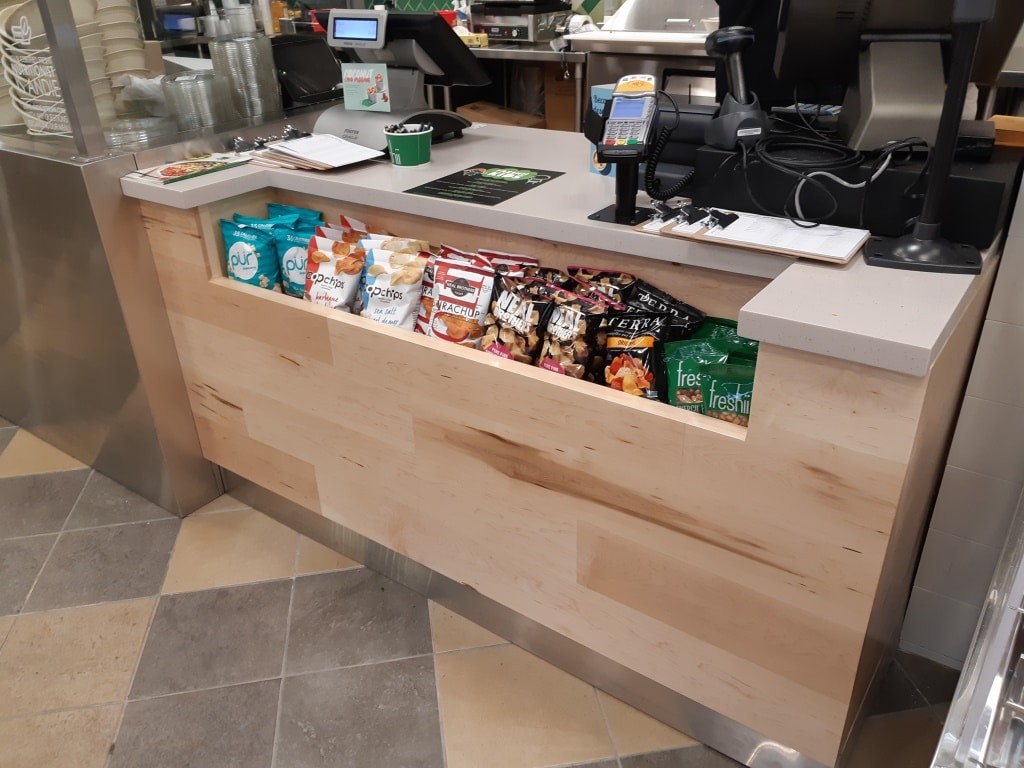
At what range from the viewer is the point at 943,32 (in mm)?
1199

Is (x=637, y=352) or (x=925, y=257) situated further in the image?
(x=637, y=352)

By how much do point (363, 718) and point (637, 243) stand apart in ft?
3.40

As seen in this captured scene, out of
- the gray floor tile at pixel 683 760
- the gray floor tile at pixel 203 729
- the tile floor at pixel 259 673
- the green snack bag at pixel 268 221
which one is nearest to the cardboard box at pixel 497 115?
A: the green snack bag at pixel 268 221

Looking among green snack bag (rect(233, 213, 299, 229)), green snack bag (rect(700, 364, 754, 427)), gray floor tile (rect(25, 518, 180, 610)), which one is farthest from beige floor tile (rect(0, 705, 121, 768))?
green snack bag (rect(700, 364, 754, 427))

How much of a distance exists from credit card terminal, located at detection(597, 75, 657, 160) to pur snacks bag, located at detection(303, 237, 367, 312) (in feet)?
1.91

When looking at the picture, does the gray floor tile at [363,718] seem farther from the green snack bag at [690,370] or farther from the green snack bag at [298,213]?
the green snack bag at [298,213]

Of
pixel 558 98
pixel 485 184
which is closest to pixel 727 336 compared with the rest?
pixel 485 184

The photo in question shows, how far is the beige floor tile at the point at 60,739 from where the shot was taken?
148 centimetres

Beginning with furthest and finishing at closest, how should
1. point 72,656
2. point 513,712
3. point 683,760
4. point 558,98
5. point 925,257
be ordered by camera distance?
point 558,98
point 72,656
point 513,712
point 683,760
point 925,257

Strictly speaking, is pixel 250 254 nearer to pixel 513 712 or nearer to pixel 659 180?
pixel 659 180

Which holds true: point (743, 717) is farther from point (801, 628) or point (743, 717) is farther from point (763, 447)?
point (763, 447)

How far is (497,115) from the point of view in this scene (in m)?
3.90

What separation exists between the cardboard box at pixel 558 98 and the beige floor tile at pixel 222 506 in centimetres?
237

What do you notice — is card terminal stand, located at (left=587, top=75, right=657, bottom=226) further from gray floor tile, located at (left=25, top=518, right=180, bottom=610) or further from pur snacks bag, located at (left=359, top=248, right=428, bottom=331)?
gray floor tile, located at (left=25, top=518, right=180, bottom=610)
